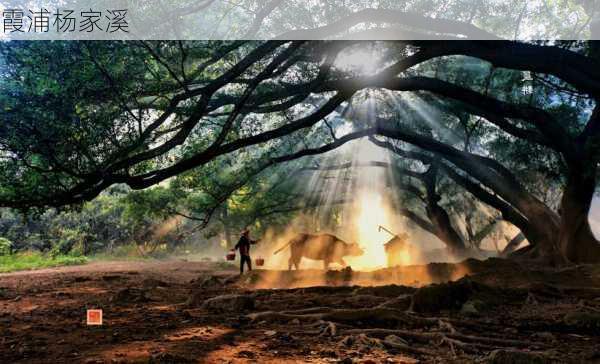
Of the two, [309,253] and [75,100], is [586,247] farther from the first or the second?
[75,100]

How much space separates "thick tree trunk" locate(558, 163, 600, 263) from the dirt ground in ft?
8.60

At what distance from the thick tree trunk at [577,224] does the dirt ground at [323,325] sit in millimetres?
2622

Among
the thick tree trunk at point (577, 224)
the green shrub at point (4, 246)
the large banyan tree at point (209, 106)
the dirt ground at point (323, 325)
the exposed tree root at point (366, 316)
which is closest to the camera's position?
the dirt ground at point (323, 325)

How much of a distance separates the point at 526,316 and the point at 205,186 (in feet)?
39.7

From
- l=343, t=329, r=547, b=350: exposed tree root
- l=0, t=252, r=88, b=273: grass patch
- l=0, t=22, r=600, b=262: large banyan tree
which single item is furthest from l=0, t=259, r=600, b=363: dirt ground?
l=0, t=252, r=88, b=273: grass patch

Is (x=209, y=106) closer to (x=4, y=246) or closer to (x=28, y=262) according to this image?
(x=28, y=262)

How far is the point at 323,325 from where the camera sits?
606 cm

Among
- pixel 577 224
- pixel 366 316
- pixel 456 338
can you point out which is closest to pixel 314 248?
pixel 577 224

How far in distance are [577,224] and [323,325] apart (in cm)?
1001

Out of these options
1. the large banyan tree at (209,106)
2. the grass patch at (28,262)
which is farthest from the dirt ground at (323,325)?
the grass patch at (28,262)

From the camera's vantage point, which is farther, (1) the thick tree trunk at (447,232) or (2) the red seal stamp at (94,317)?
(1) the thick tree trunk at (447,232)

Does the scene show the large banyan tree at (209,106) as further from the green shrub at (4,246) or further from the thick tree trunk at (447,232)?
the green shrub at (4,246)

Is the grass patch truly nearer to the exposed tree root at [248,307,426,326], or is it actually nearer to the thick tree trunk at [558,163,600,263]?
the exposed tree root at [248,307,426,326]

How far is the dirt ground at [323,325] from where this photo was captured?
4785 millimetres
